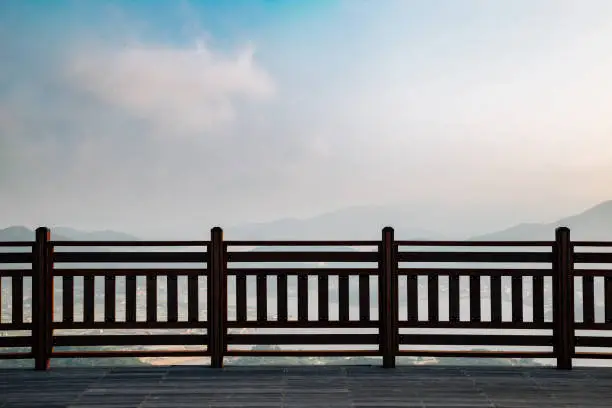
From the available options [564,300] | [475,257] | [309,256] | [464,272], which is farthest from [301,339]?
[564,300]

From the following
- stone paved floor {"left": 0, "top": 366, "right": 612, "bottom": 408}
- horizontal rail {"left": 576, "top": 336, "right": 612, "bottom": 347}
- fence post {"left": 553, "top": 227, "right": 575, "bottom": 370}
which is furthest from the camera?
fence post {"left": 553, "top": 227, "right": 575, "bottom": 370}

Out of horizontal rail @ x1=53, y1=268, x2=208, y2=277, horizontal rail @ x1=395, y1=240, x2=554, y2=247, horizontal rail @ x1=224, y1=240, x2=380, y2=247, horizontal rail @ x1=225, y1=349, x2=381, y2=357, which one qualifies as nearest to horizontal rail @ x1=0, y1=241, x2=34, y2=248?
horizontal rail @ x1=53, y1=268, x2=208, y2=277

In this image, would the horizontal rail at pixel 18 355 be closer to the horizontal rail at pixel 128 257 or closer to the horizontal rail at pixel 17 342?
the horizontal rail at pixel 17 342

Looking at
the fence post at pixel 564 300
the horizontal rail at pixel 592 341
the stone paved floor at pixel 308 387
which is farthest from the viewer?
the fence post at pixel 564 300

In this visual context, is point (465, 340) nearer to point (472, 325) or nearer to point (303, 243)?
point (472, 325)

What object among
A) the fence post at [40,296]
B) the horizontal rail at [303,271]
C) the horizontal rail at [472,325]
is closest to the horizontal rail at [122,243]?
the fence post at [40,296]

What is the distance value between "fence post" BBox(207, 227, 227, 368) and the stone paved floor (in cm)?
20

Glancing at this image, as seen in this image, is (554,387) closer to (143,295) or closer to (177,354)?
(177,354)

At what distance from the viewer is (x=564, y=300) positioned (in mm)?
6180

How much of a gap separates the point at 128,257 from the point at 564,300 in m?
4.19

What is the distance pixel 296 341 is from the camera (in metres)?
6.20

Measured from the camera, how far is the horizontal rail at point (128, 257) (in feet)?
19.9

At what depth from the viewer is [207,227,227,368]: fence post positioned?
20.1ft

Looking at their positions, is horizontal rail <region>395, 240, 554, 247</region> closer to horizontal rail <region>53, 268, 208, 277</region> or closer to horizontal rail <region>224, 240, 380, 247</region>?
horizontal rail <region>224, 240, 380, 247</region>
